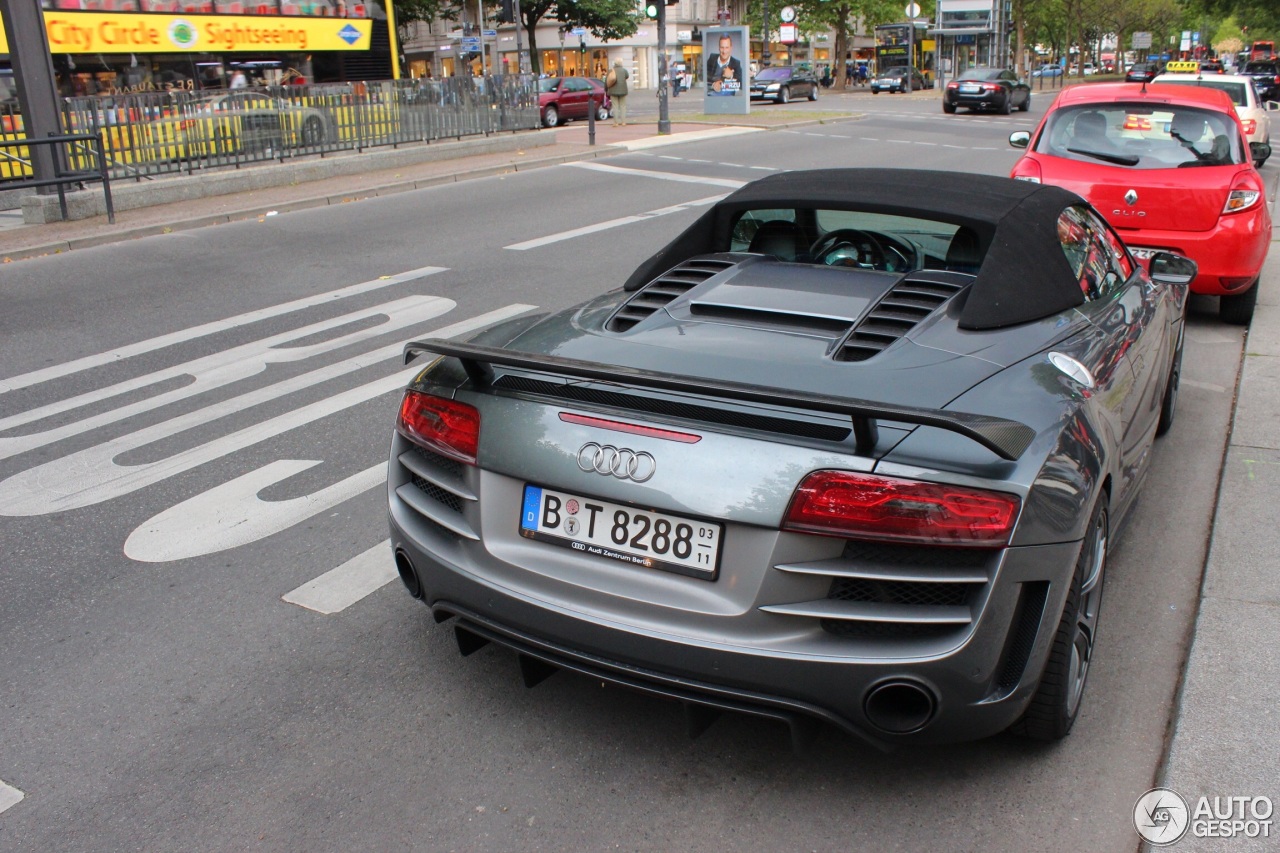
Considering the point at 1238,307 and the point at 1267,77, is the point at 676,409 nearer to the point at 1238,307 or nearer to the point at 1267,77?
the point at 1238,307

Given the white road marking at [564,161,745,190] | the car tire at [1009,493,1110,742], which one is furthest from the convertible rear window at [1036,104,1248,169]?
the white road marking at [564,161,745,190]

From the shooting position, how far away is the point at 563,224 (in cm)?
1348

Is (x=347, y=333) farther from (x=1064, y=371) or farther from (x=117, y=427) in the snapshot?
(x=1064, y=371)

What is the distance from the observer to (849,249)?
14.1 ft

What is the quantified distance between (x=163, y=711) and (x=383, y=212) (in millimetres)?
12340

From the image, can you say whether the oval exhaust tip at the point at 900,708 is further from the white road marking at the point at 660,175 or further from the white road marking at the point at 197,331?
the white road marking at the point at 660,175

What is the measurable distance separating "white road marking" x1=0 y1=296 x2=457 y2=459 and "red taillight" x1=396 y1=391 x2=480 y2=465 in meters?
3.69

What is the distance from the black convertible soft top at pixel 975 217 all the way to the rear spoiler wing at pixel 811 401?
2.62 ft

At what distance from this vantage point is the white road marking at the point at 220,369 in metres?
6.37

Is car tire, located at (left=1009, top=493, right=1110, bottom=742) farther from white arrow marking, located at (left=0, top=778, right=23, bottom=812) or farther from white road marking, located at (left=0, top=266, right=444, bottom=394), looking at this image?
white road marking, located at (left=0, top=266, right=444, bottom=394)

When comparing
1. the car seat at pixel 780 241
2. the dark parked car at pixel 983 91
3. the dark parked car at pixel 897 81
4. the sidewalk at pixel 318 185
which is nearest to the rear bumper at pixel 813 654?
the car seat at pixel 780 241

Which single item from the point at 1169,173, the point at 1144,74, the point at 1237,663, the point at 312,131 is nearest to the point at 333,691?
the point at 1237,663

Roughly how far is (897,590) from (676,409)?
0.67 meters

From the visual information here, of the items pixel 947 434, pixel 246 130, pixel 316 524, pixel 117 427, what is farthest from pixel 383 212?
pixel 947 434
